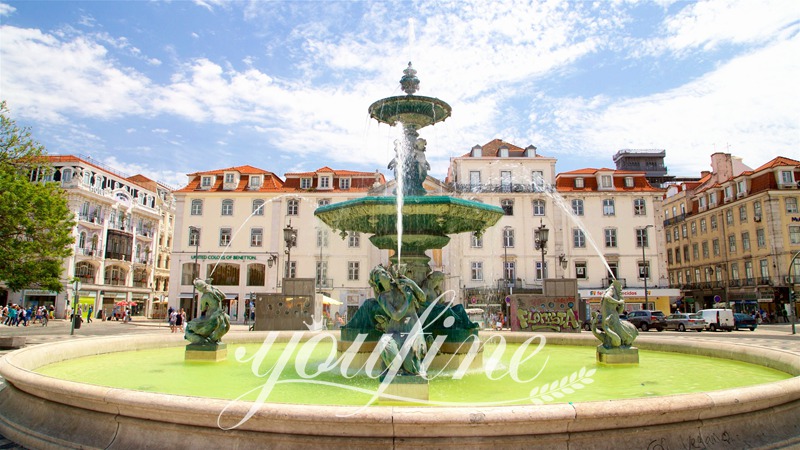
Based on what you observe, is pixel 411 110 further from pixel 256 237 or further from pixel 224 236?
pixel 224 236

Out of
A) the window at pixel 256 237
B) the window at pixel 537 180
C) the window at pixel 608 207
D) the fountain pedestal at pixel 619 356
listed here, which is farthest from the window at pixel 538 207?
the fountain pedestal at pixel 619 356

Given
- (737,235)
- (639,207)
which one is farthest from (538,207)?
(737,235)

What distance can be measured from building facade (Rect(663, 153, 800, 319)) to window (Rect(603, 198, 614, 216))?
10.7 metres

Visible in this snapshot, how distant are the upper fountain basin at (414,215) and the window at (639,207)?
40.1m

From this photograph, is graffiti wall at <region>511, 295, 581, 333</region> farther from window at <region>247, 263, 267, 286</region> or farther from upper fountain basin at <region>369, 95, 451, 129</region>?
window at <region>247, 263, 267, 286</region>

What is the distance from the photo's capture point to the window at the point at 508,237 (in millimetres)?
44344

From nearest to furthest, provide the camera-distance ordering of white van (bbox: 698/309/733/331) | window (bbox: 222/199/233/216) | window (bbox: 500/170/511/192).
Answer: white van (bbox: 698/309/733/331), window (bbox: 500/170/511/192), window (bbox: 222/199/233/216)

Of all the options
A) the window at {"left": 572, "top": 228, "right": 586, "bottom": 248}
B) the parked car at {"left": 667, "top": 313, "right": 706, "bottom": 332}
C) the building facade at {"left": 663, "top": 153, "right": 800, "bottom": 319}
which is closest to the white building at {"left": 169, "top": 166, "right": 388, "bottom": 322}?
the window at {"left": 572, "top": 228, "right": 586, "bottom": 248}

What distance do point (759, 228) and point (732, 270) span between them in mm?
5706

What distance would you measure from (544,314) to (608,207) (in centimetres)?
2836

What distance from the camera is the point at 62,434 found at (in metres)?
4.41

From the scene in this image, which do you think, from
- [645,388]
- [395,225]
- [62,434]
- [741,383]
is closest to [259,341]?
[395,225]

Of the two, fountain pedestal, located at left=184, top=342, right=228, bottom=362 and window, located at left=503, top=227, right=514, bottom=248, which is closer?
fountain pedestal, located at left=184, top=342, right=228, bottom=362

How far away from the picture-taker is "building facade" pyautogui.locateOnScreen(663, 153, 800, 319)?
144 feet
